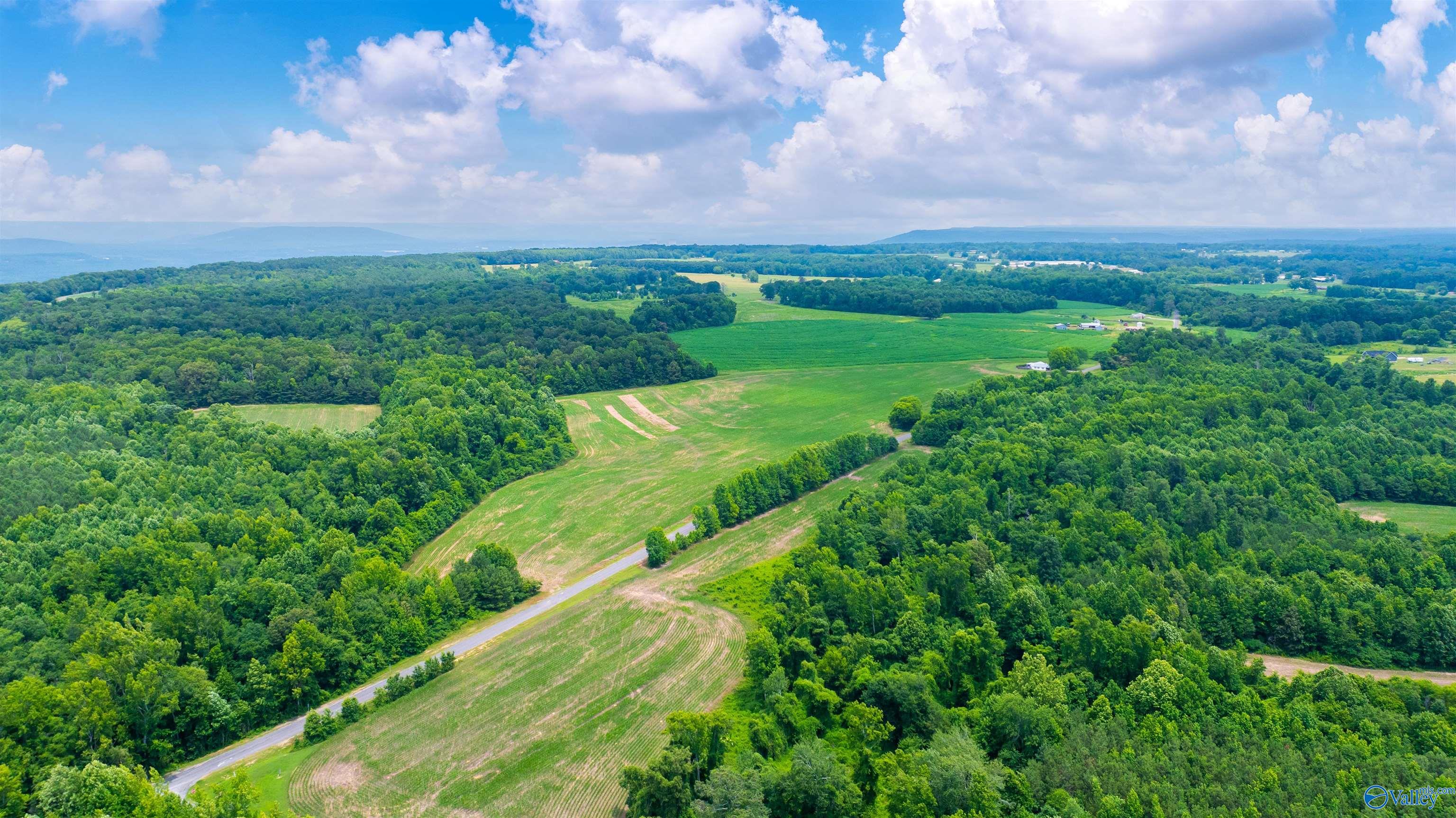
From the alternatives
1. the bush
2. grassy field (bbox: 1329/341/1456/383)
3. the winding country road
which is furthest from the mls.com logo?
grassy field (bbox: 1329/341/1456/383)

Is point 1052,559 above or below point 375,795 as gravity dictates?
above

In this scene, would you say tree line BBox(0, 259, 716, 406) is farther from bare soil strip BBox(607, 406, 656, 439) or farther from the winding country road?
the winding country road

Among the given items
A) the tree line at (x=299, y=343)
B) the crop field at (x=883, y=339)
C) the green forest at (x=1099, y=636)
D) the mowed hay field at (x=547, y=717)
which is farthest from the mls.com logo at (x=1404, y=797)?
the crop field at (x=883, y=339)

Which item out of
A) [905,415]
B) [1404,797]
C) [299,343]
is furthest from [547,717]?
[299,343]

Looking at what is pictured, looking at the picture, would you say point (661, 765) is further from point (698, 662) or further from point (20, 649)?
point (20, 649)

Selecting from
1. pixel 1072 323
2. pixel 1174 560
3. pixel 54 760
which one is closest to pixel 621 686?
pixel 54 760

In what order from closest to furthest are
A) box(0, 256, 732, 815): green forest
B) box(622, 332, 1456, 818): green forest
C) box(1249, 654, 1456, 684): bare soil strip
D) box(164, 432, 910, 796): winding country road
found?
box(622, 332, 1456, 818): green forest
box(164, 432, 910, 796): winding country road
box(0, 256, 732, 815): green forest
box(1249, 654, 1456, 684): bare soil strip
